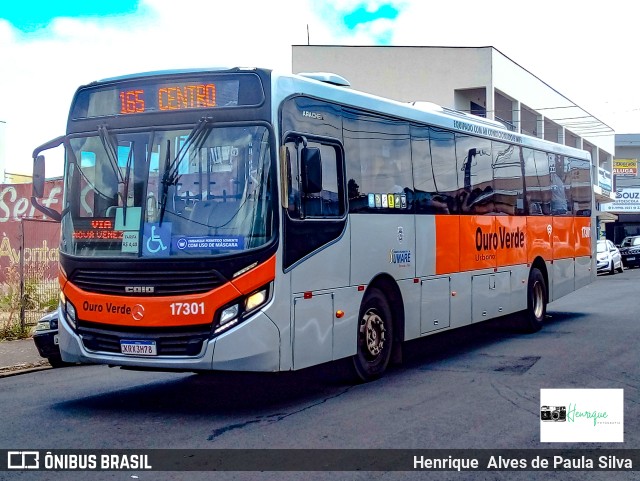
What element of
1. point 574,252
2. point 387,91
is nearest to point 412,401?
point 574,252

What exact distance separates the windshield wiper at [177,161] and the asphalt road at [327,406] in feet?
6.77

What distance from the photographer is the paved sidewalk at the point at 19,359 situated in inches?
487

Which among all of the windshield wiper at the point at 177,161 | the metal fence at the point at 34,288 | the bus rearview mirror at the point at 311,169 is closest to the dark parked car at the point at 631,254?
the metal fence at the point at 34,288

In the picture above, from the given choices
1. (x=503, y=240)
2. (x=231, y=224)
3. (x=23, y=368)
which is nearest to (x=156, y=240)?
(x=231, y=224)

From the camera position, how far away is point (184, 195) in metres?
8.52

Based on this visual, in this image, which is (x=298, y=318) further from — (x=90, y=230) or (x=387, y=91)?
(x=387, y=91)

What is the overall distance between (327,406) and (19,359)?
628cm

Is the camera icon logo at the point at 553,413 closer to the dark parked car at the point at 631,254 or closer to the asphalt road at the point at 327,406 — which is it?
the asphalt road at the point at 327,406

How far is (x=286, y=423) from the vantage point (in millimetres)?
8117

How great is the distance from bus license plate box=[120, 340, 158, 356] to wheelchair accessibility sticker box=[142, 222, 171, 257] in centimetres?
85

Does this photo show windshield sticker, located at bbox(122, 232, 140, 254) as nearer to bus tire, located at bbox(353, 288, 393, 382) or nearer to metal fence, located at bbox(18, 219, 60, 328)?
bus tire, located at bbox(353, 288, 393, 382)

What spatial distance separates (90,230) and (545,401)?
16.1ft

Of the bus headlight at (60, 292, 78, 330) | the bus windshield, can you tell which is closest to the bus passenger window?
the bus windshield

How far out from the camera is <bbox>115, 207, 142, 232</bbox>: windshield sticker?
8.68 metres
